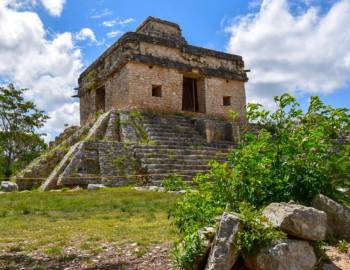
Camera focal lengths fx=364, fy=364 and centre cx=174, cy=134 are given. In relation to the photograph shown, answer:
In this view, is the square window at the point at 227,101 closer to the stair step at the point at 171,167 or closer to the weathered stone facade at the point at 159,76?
the weathered stone facade at the point at 159,76

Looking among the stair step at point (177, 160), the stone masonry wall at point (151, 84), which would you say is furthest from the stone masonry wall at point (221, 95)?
the stair step at point (177, 160)

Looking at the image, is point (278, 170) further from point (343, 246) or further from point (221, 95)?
point (221, 95)

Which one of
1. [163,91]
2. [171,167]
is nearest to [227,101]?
[163,91]

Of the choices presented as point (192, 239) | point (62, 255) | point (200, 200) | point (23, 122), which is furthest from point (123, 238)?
point (23, 122)

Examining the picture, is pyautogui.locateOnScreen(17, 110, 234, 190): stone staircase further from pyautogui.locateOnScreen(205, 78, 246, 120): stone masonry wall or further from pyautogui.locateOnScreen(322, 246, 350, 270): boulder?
pyautogui.locateOnScreen(322, 246, 350, 270): boulder

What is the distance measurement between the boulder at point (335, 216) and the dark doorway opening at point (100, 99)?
1534 centimetres

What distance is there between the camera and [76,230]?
515 cm

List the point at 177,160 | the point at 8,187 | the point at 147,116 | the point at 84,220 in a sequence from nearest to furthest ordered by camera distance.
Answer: the point at 84,220 < the point at 8,187 < the point at 177,160 < the point at 147,116

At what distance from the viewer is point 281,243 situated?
296cm

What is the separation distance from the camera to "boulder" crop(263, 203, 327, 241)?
3029mm

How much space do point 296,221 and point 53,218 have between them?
445cm

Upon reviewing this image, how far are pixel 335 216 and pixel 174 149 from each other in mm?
8747

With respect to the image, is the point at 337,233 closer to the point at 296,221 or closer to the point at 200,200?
the point at 296,221

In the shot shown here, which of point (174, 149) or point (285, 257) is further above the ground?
point (174, 149)
